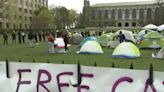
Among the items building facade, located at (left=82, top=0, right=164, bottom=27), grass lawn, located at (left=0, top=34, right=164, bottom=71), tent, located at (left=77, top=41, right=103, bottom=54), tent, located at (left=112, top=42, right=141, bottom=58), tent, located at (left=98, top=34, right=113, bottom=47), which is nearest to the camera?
grass lawn, located at (left=0, top=34, right=164, bottom=71)

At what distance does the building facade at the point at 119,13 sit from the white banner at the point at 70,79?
15756 centimetres

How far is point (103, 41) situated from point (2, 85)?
104 feet

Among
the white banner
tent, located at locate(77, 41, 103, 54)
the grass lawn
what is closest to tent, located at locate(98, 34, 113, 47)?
tent, located at locate(77, 41, 103, 54)

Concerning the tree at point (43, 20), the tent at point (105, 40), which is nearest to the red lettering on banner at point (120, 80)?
the tent at point (105, 40)

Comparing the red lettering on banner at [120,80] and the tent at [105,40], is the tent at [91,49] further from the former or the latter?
the red lettering on banner at [120,80]

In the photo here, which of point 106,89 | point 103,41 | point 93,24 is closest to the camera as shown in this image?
point 106,89

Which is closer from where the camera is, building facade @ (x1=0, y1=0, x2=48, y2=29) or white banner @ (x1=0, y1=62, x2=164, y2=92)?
white banner @ (x1=0, y1=62, x2=164, y2=92)

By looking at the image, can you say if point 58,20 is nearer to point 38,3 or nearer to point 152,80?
point 38,3

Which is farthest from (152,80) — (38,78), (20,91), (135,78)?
(20,91)

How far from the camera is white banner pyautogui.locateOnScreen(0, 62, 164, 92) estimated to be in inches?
201

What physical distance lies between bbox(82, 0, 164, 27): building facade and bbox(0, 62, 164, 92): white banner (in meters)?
158

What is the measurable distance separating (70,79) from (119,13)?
18039 centimetres

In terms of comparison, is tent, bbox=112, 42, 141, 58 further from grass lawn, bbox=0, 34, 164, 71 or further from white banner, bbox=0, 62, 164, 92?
white banner, bbox=0, 62, 164, 92

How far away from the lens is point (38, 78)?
234 inches
